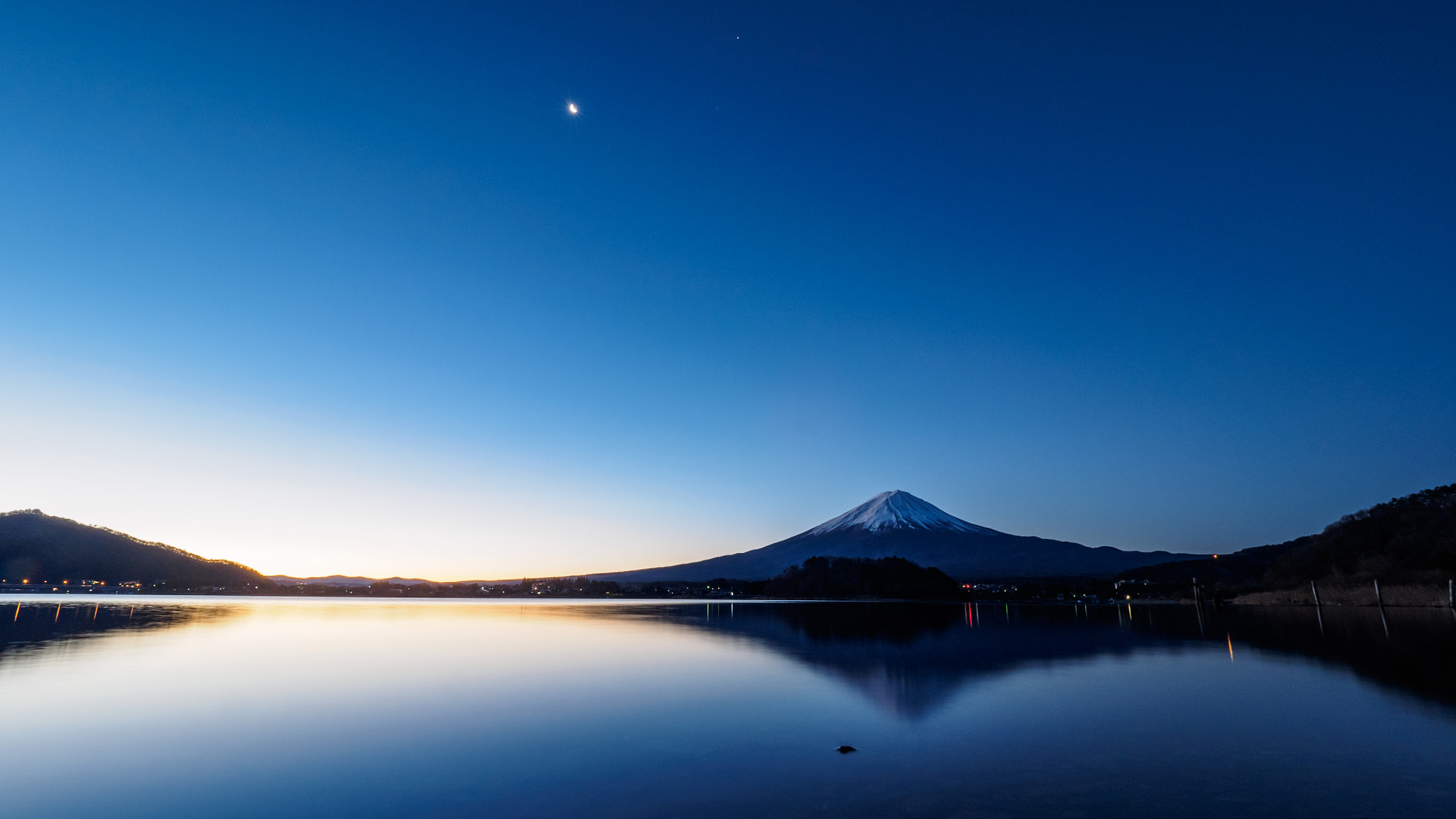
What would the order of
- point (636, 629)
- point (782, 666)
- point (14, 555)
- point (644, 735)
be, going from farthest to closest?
point (14, 555)
point (636, 629)
point (782, 666)
point (644, 735)

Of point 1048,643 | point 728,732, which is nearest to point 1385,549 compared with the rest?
point 1048,643

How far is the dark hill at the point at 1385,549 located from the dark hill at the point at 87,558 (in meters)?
202

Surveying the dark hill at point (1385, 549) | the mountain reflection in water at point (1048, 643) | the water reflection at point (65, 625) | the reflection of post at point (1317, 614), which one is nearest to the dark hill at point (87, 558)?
the water reflection at point (65, 625)

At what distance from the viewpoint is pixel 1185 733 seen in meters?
13.3

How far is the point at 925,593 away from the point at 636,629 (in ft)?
403

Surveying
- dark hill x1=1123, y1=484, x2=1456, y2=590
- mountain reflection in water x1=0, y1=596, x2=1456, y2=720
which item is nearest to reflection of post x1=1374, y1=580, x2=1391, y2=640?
mountain reflection in water x1=0, y1=596, x2=1456, y2=720

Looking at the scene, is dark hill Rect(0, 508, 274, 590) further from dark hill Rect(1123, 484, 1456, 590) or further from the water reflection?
dark hill Rect(1123, 484, 1456, 590)

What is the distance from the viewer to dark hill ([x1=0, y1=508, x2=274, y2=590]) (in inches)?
5758

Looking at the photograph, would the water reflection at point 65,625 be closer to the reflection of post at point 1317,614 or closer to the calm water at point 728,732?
the calm water at point 728,732

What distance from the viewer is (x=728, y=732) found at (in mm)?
13938

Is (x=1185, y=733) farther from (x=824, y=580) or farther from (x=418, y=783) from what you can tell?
(x=824, y=580)

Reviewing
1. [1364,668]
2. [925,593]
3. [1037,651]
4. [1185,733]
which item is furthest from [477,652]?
[925,593]

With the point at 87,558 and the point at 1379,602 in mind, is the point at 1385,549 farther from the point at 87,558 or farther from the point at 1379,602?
the point at 87,558

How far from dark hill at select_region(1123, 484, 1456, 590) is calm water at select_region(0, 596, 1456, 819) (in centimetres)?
3831
